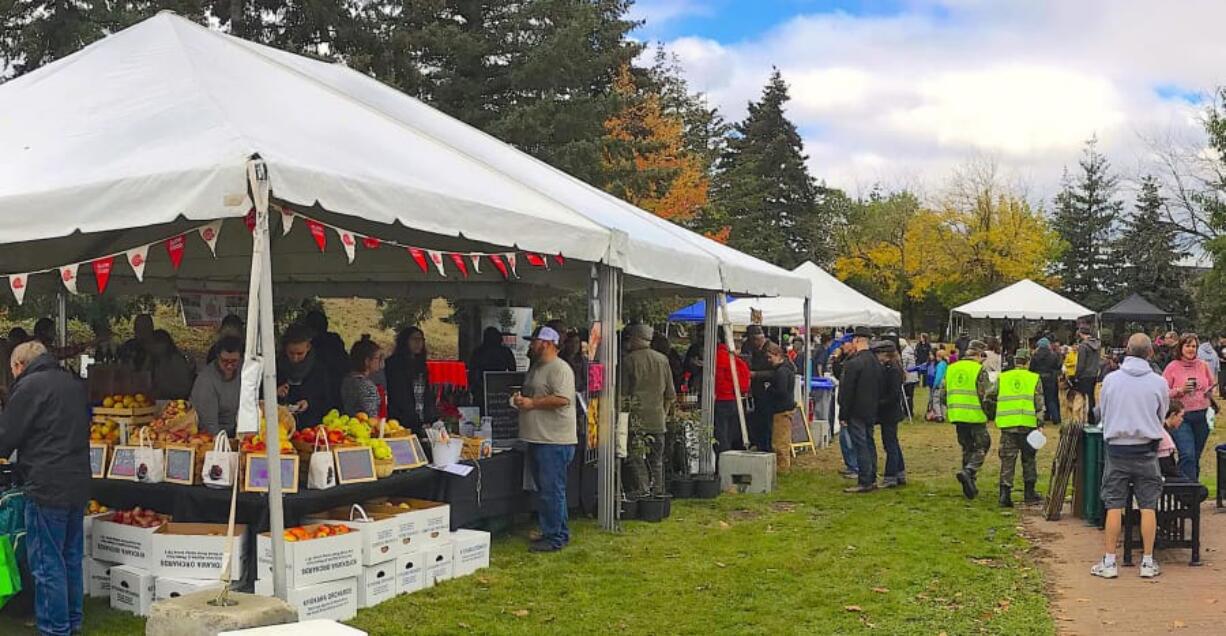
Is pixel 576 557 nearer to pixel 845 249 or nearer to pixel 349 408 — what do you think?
pixel 349 408

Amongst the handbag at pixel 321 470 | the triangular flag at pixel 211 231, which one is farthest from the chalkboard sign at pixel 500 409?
the triangular flag at pixel 211 231

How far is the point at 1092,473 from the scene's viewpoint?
9.63m

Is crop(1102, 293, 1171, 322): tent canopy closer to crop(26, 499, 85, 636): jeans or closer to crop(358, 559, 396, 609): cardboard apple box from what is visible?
crop(358, 559, 396, 609): cardboard apple box

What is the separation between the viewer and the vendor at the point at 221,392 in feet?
22.6

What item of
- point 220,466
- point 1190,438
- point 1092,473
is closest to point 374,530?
point 220,466

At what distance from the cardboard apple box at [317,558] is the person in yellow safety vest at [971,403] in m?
6.39

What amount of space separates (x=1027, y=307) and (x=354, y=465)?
23876mm

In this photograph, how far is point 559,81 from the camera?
2322cm

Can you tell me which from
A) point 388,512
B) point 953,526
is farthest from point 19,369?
point 953,526

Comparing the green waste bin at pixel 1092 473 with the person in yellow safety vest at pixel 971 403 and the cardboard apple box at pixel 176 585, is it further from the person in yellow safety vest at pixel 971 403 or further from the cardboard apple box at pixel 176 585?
the cardboard apple box at pixel 176 585

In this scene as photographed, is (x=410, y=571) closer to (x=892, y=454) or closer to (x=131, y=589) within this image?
(x=131, y=589)

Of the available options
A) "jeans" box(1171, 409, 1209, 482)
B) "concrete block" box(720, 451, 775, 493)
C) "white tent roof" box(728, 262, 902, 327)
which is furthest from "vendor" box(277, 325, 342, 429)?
"white tent roof" box(728, 262, 902, 327)

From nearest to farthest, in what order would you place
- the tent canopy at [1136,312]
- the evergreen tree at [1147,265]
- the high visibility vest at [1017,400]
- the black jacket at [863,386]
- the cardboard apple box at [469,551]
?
the cardboard apple box at [469,551] < the high visibility vest at [1017,400] < the black jacket at [863,386] < the tent canopy at [1136,312] < the evergreen tree at [1147,265]

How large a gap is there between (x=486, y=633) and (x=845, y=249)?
4888 cm
